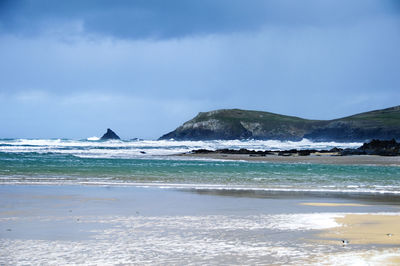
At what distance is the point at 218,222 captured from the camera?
10.4 metres

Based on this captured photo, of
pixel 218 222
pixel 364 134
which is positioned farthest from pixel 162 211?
pixel 364 134

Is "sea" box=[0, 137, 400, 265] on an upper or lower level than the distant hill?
lower

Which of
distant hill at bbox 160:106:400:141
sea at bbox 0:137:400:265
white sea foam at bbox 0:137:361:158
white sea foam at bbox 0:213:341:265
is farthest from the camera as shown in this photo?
distant hill at bbox 160:106:400:141

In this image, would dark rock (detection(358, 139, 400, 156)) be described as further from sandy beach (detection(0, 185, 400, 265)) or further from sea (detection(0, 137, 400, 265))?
sandy beach (detection(0, 185, 400, 265))

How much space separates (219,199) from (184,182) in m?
6.50

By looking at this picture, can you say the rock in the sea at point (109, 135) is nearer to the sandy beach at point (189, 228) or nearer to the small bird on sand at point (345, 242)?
the sandy beach at point (189, 228)

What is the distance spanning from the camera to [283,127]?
170000 millimetres

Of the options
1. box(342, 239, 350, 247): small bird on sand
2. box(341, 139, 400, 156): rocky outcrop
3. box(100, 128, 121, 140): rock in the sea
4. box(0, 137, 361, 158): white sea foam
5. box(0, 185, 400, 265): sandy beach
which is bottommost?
box(342, 239, 350, 247): small bird on sand

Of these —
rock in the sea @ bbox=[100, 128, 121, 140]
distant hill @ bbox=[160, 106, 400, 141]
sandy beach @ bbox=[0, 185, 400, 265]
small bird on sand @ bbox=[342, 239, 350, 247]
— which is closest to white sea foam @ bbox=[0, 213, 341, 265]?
sandy beach @ bbox=[0, 185, 400, 265]

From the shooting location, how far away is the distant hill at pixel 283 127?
14438 cm

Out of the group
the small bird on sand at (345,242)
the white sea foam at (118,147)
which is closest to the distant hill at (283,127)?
the white sea foam at (118,147)

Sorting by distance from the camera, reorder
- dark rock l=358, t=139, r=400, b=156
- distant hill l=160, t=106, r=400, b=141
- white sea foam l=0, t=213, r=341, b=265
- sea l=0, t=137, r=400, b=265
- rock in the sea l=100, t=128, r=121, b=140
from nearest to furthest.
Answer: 1. white sea foam l=0, t=213, r=341, b=265
2. sea l=0, t=137, r=400, b=265
3. dark rock l=358, t=139, r=400, b=156
4. distant hill l=160, t=106, r=400, b=141
5. rock in the sea l=100, t=128, r=121, b=140

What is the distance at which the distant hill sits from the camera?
144 m

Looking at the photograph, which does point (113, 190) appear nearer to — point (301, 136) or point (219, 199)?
point (219, 199)
